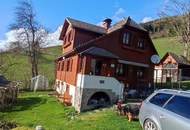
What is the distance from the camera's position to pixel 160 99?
9.89 metres

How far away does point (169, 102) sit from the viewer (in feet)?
30.5

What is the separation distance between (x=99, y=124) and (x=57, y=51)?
52.3 meters

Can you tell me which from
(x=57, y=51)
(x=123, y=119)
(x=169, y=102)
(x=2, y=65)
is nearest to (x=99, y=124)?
(x=123, y=119)

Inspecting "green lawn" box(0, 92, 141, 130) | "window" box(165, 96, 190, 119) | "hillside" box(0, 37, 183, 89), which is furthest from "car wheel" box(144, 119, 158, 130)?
"hillside" box(0, 37, 183, 89)

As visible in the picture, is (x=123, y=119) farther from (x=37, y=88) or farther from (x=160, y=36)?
(x=160, y=36)

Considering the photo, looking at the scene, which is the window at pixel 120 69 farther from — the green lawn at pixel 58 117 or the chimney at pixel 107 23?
the chimney at pixel 107 23

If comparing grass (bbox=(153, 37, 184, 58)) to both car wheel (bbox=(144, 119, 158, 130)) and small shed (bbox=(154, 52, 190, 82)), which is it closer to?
small shed (bbox=(154, 52, 190, 82))

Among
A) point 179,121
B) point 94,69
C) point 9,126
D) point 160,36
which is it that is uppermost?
point 160,36

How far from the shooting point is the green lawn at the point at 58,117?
15.1m

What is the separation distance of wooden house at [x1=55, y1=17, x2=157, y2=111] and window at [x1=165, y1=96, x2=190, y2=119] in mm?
13054

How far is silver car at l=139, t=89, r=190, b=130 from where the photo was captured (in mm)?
8281

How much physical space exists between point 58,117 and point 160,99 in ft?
35.8

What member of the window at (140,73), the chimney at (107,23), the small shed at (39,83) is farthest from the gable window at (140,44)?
the small shed at (39,83)

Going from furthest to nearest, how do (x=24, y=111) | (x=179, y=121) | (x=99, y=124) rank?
(x=24, y=111) → (x=99, y=124) → (x=179, y=121)
